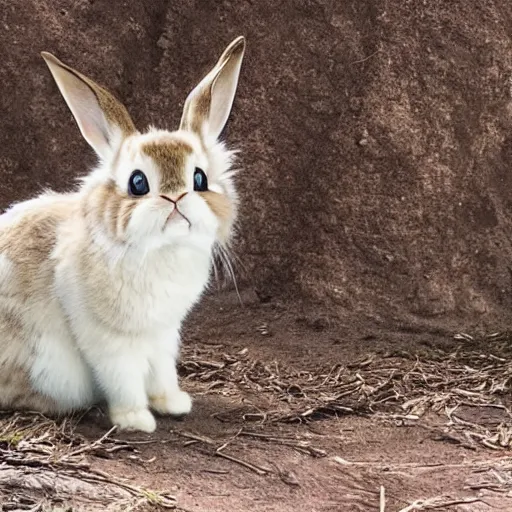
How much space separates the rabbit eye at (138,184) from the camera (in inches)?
95.8

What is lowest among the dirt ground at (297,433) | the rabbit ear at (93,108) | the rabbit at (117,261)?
the dirt ground at (297,433)

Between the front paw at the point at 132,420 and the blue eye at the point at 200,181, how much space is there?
2.39ft

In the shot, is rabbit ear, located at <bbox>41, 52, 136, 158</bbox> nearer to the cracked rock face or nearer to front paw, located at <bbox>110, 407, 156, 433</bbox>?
front paw, located at <bbox>110, 407, 156, 433</bbox>

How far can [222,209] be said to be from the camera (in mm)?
2543

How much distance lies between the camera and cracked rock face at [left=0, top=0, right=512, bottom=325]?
3.65 metres

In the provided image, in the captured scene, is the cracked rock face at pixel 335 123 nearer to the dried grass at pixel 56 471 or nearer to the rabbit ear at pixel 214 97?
the rabbit ear at pixel 214 97

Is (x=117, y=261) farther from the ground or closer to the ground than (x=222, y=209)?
closer to the ground

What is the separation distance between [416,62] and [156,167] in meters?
1.66

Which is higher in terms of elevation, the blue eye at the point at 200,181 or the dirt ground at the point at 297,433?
the blue eye at the point at 200,181

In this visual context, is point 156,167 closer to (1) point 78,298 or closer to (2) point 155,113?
(1) point 78,298

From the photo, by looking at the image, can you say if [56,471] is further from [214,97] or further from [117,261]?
→ [214,97]

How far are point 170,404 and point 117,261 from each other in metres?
0.57

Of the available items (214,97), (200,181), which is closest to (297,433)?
(200,181)

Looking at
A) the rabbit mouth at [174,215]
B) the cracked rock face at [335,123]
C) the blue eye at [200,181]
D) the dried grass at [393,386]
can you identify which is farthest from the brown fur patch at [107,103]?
the cracked rock face at [335,123]
